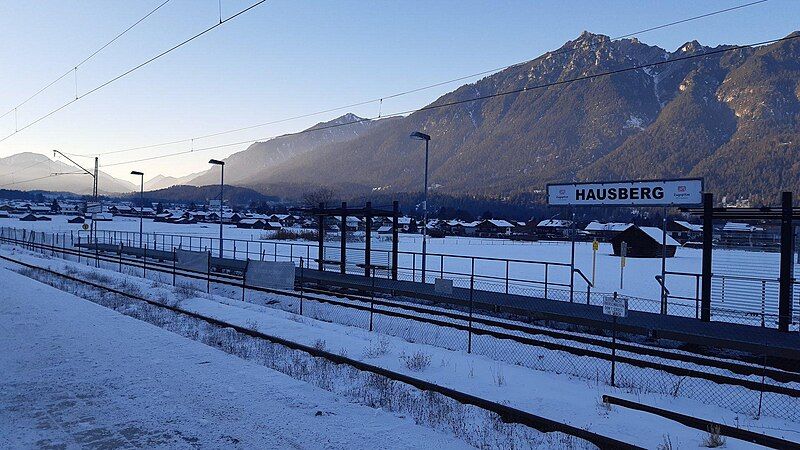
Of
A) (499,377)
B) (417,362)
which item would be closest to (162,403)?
(417,362)

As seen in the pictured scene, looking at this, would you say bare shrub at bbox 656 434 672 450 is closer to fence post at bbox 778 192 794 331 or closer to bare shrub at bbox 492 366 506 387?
bare shrub at bbox 492 366 506 387

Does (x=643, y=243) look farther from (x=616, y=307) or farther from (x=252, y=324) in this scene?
(x=616, y=307)

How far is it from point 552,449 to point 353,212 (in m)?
21.5

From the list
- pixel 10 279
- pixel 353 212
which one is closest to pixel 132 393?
pixel 353 212

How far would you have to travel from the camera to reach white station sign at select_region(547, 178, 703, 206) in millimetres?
18062

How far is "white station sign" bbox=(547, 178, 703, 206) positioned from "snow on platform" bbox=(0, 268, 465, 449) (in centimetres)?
1346

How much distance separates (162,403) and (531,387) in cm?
653

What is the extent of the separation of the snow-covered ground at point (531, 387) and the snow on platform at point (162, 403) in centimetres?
→ 256

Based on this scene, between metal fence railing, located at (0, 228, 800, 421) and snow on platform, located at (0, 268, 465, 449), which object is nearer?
snow on platform, located at (0, 268, 465, 449)

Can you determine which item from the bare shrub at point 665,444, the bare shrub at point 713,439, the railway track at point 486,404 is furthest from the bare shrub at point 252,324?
the bare shrub at point 713,439

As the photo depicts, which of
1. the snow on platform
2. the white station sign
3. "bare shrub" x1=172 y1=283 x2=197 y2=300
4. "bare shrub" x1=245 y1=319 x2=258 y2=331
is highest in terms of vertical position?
the white station sign

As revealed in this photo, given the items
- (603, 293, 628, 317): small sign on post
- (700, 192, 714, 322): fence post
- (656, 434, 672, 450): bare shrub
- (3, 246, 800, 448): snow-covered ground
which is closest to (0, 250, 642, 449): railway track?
(656, 434, 672, 450): bare shrub

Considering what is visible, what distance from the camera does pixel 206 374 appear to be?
1088 cm

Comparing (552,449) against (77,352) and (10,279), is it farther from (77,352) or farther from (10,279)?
(10,279)
